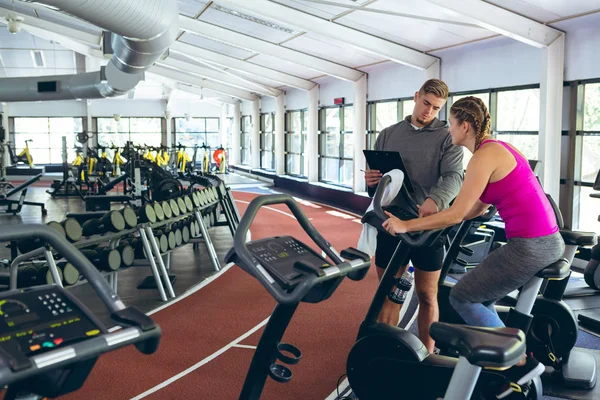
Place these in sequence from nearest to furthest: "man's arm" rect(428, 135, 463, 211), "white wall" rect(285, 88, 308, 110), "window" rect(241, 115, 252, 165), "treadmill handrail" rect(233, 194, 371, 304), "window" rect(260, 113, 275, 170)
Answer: "treadmill handrail" rect(233, 194, 371, 304)
"man's arm" rect(428, 135, 463, 211)
"white wall" rect(285, 88, 308, 110)
"window" rect(260, 113, 275, 170)
"window" rect(241, 115, 252, 165)

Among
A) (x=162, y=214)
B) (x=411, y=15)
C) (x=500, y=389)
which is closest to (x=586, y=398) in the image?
(x=500, y=389)

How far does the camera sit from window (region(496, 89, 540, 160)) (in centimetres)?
723

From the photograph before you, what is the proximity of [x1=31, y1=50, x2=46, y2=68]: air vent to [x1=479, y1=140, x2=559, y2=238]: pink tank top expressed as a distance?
18.4m

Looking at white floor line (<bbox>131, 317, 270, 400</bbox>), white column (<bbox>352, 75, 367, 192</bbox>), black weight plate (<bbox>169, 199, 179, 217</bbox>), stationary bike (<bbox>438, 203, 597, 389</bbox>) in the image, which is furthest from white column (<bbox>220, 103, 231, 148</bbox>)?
stationary bike (<bbox>438, 203, 597, 389</bbox>)

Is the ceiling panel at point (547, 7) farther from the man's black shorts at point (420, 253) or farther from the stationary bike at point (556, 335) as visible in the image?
the man's black shorts at point (420, 253)

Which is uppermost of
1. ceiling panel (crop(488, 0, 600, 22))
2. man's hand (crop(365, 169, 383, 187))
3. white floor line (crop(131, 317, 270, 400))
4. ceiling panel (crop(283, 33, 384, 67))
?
ceiling panel (crop(283, 33, 384, 67))

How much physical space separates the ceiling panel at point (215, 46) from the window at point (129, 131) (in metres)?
11.3

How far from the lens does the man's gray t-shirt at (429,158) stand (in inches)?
119

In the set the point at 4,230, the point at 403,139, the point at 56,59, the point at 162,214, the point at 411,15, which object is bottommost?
the point at 162,214

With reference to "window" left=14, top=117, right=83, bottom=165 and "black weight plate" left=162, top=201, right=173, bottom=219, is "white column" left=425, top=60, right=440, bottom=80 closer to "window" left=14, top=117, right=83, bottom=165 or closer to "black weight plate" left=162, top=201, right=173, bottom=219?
"black weight plate" left=162, top=201, right=173, bottom=219

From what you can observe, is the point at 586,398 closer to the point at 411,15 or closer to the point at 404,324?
the point at 404,324

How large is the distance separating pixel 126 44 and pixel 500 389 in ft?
18.0

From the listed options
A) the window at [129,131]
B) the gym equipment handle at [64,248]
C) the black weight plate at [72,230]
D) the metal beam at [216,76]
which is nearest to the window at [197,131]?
the window at [129,131]

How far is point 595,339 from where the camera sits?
405cm
